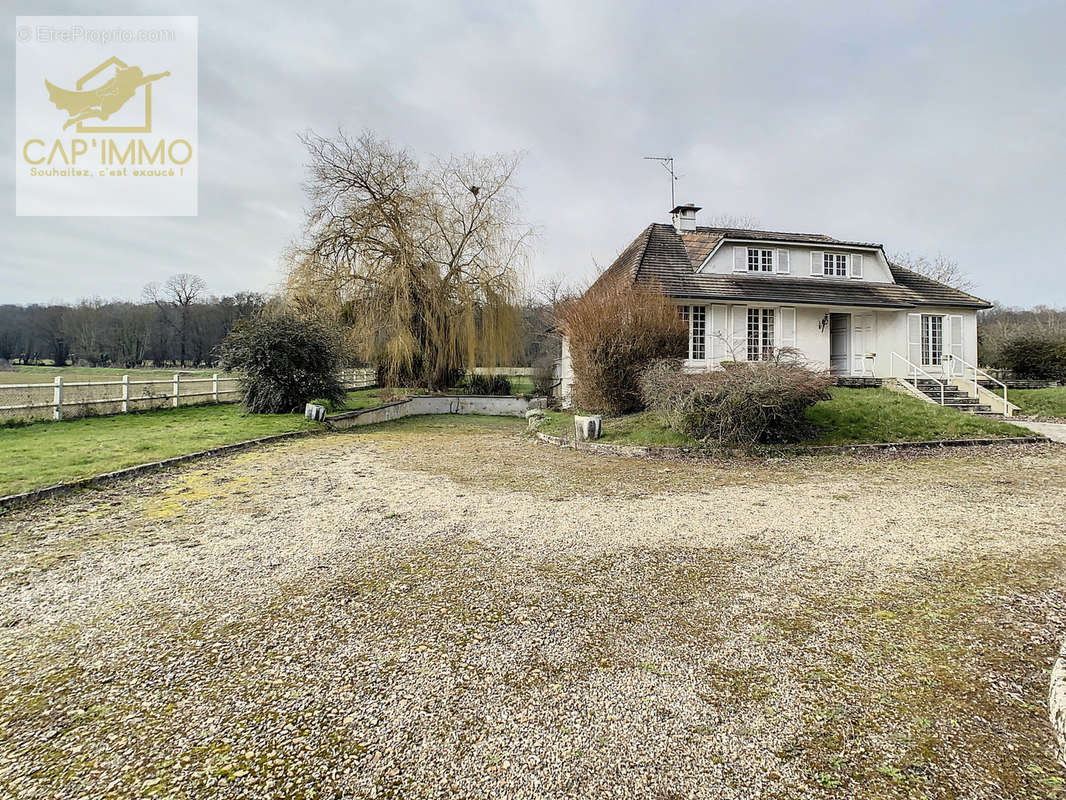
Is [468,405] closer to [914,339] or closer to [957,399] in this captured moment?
[957,399]

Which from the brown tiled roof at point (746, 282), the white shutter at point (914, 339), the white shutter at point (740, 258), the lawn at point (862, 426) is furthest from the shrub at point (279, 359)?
the white shutter at point (914, 339)

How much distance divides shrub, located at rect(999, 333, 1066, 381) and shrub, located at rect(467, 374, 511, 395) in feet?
73.6

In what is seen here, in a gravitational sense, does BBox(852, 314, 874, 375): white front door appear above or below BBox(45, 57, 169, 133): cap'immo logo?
below

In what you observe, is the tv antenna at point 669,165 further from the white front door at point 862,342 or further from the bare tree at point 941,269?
the bare tree at point 941,269

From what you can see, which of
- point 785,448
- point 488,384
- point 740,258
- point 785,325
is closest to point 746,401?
point 785,448

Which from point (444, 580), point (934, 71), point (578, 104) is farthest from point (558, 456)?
point (934, 71)

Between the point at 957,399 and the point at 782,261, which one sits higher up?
the point at 782,261

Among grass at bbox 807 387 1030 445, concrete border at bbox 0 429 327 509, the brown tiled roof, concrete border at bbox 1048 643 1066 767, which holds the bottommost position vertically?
concrete border at bbox 1048 643 1066 767

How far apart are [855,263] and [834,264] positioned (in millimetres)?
868

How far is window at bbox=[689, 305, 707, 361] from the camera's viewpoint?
62.1 ft

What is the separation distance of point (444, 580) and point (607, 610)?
131 cm

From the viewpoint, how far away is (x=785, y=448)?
9.92m

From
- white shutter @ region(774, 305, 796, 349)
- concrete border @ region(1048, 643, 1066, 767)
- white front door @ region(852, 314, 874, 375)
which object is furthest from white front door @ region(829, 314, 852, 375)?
concrete border @ region(1048, 643, 1066, 767)

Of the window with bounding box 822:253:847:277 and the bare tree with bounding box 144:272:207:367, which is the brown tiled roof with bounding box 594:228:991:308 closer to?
the window with bounding box 822:253:847:277
